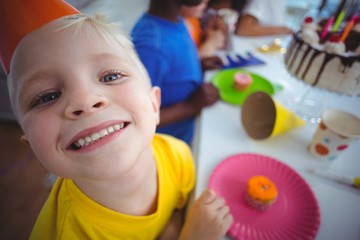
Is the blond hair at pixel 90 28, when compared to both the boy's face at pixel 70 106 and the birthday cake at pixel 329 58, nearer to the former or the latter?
the boy's face at pixel 70 106

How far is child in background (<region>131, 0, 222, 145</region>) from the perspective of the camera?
727 millimetres

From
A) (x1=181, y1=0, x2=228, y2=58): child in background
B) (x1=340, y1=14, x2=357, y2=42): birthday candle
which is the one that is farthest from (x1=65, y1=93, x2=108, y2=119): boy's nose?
(x1=181, y1=0, x2=228, y2=58): child in background

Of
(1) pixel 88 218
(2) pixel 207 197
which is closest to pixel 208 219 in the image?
(2) pixel 207 197

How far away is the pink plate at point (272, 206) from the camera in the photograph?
1.40 ft

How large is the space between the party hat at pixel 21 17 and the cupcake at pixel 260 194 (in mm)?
435

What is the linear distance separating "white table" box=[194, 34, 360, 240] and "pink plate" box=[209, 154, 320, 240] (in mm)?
22

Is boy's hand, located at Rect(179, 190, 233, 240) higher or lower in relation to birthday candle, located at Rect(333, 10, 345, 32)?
lower

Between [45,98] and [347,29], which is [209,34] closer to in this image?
[347,29]

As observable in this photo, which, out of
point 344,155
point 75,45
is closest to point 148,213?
point 75,45

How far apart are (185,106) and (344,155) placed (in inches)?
19.3

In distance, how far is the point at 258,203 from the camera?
0.45 meters

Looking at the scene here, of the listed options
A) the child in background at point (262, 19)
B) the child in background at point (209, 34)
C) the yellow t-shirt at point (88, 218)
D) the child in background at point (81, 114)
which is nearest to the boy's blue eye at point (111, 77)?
the child in background at point (81, 114)

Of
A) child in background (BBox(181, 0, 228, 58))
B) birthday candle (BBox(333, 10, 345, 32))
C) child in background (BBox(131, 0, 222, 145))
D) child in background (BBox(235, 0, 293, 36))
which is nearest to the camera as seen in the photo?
birthday candle (BBox(333, 10, 345, 32))

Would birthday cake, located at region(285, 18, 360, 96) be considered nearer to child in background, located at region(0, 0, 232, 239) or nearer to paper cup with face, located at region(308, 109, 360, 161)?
paper cup with face, located at region(308, 109, 360, 161)
